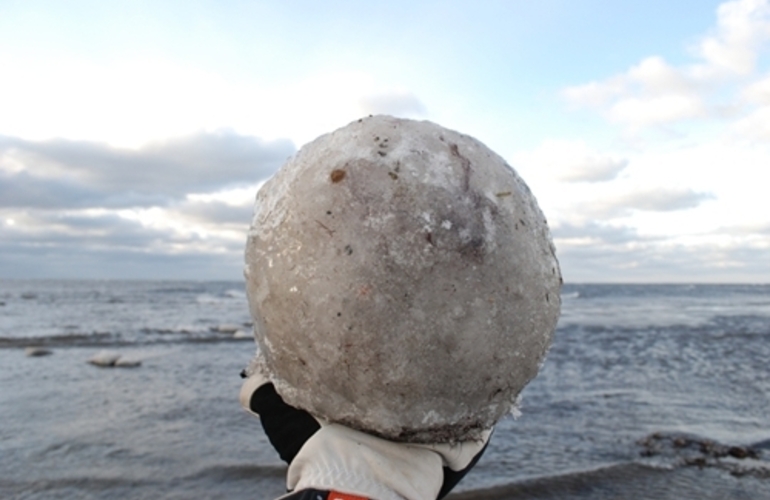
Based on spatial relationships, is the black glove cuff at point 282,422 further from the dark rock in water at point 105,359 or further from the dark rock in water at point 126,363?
the dark rock in water at point 105,359

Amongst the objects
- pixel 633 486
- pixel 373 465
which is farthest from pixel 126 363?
pixel 373 465

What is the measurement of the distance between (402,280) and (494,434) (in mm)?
6973

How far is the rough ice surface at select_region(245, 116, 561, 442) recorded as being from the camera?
1505 millimetres

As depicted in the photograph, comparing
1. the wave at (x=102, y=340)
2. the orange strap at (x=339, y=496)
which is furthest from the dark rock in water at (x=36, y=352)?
the orange strap at (x=339, y=496)

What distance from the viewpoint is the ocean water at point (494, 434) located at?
6.20 m

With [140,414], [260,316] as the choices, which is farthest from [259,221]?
[140,414]

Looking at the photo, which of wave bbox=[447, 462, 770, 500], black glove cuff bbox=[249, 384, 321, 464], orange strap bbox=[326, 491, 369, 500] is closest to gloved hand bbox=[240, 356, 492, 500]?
orange strap bbox=[326, 491, 369, 500]

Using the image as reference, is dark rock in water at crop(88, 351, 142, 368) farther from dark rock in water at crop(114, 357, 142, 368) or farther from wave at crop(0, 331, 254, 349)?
wave at crop(0, 331, 254, 349)

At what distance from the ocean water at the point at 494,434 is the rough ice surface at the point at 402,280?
4.78 m

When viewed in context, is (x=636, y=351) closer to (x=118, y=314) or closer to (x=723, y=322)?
(x=723, y=322)

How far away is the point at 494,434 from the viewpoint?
311 inches

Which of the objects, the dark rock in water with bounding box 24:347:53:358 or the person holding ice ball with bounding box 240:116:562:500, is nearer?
the person holding ice ball with bounding box 240:116:562:500

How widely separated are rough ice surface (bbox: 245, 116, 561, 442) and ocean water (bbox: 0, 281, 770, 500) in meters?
4.78

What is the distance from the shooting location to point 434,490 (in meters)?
1.75
